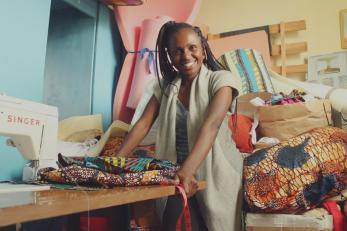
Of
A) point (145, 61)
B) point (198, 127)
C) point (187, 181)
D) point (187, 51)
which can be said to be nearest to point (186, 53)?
point (187, 51)

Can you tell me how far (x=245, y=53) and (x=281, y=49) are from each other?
43 cm

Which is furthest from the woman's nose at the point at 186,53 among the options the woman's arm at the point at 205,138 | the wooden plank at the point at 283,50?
the wooden plank at the point at 283,50

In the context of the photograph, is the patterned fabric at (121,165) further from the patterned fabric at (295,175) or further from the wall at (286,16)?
the wall at (286,16)

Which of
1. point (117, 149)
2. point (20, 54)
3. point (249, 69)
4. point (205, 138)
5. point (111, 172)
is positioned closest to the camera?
point (111, 172)

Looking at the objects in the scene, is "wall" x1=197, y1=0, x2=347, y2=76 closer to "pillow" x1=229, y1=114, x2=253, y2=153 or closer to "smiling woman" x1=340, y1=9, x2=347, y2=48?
"smiling woman" x1=340, y1=9, x2=347, y2=48

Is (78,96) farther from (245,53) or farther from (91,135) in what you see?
(245,53)

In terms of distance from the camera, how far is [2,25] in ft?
4.24

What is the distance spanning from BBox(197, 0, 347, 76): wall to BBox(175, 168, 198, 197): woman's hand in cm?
163

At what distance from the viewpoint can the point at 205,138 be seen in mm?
1007

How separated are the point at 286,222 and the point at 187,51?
661 mm

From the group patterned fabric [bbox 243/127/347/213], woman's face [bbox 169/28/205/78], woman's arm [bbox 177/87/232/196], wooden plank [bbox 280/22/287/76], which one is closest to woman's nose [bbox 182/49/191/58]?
woman's face [bbox 169/28/205/78]

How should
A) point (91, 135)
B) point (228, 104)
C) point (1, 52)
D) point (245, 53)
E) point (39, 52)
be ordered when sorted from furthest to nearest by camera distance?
point (245, 53) < point (91, 135) < point (39, 52) < point (1, 52) < point (228, 104)

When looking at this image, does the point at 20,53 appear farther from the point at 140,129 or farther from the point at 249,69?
the point at 249,69

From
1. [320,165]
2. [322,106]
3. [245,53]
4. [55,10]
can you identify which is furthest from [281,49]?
[55,10]
